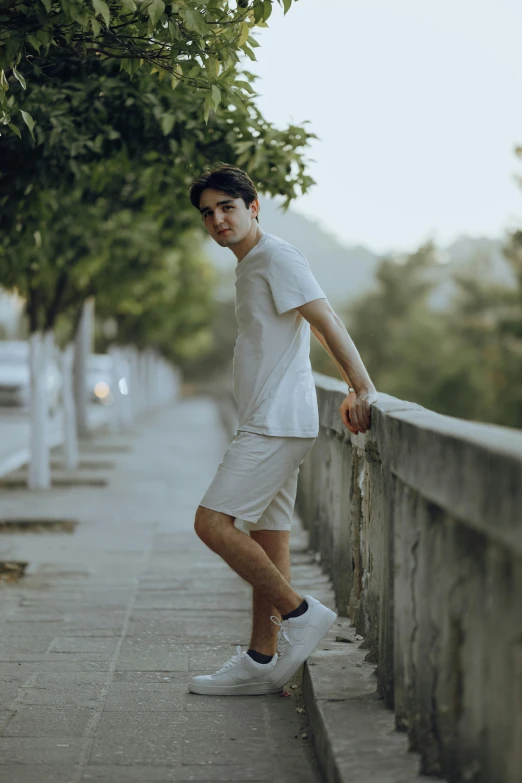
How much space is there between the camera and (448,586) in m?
3.48

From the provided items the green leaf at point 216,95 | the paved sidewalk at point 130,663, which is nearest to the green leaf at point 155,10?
the green leaf at point 216,95

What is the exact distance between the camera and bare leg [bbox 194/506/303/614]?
186 inches

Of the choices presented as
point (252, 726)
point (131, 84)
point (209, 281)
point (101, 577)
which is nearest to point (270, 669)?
point (252, 726)

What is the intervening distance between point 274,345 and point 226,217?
566mm

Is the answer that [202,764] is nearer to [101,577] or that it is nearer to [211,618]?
[211,618]

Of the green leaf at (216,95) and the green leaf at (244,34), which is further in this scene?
the green leaf at (244,34)

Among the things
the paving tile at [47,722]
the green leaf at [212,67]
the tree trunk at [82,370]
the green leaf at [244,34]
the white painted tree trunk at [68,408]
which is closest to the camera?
the paving tile at [47,722]

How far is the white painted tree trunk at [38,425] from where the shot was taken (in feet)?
44.7

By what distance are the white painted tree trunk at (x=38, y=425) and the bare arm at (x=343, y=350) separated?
928cm

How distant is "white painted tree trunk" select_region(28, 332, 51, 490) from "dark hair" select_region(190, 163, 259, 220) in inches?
356

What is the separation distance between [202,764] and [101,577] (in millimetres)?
4017

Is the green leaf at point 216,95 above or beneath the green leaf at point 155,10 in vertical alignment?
beneath

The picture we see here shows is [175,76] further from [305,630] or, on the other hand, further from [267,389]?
[305,630]

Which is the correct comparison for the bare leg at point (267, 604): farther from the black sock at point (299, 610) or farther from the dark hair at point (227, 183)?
the dark hair at point (227, 183)
